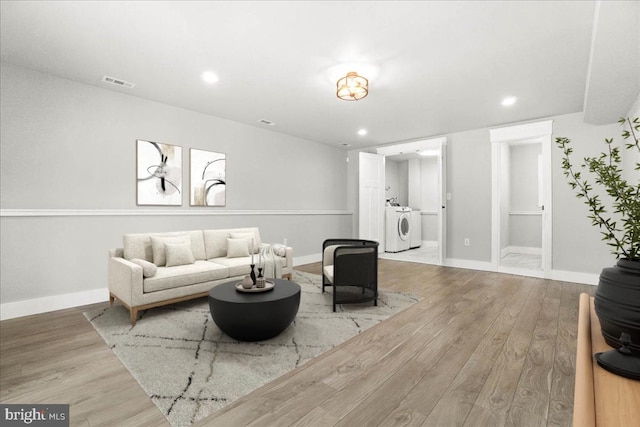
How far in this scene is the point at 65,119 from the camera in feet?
10.9

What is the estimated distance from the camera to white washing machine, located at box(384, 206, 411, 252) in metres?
6.98

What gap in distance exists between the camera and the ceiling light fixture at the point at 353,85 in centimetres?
308

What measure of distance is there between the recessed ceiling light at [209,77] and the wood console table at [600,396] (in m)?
3.58

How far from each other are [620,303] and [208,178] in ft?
15.0

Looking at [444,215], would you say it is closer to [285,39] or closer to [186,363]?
[285,39]

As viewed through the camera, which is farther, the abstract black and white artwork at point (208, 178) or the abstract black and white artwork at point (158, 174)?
the abstract black and white artwork at point (208, 178)

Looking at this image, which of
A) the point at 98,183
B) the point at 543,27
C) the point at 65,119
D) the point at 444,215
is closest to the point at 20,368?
the point at 98,183

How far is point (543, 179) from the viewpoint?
15.2ft

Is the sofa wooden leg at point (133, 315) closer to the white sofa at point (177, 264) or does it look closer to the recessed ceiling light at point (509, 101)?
the white sofa at point (177, 264)

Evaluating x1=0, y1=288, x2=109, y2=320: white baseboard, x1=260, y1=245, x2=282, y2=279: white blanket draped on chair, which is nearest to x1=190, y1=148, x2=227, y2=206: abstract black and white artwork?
x1=260, y1=245, x2=282, y2=279: white blanket draped on chair

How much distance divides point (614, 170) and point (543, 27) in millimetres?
2294

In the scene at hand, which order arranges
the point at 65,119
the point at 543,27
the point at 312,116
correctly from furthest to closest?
1. the point at 312,116
2. the point at 65,119
3. the point at 543,27

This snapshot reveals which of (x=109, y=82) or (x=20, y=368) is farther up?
(x=109, y=82)


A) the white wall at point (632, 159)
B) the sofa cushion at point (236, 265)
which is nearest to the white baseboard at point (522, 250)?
the white wall at point (632, 159)
